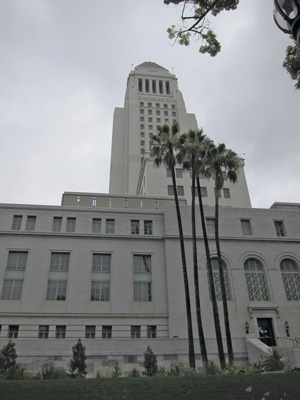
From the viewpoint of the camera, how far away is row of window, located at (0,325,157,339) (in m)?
28.1

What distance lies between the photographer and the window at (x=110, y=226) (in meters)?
34.3

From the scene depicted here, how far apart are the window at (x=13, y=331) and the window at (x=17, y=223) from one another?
9.38 m

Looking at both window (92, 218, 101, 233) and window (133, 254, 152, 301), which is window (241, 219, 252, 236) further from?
window (92, 218, 101, 233)

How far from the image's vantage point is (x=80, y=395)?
502 inches

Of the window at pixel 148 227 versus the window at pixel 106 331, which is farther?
the window at pixel 148 227

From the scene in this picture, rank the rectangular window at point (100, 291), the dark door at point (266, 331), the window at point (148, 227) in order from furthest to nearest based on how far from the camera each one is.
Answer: the window at point (148, 227)
the rectangular window at point (100, 291)
the dark door at point (266, 331)

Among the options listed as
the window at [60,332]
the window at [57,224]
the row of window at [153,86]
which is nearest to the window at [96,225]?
the window at [57,224]

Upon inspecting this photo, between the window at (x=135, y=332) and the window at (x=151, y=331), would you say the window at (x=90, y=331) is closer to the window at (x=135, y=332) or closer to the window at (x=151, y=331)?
the window at (x=135, y=332)

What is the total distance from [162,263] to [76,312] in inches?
371

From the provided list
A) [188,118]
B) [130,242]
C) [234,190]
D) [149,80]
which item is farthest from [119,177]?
[130,242]

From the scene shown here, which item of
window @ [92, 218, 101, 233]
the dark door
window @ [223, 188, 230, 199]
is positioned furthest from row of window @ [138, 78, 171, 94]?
the dark door

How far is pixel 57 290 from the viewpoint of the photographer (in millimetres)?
30328

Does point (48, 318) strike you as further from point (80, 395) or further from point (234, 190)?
point (234, 190)

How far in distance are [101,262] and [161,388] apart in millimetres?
19449
